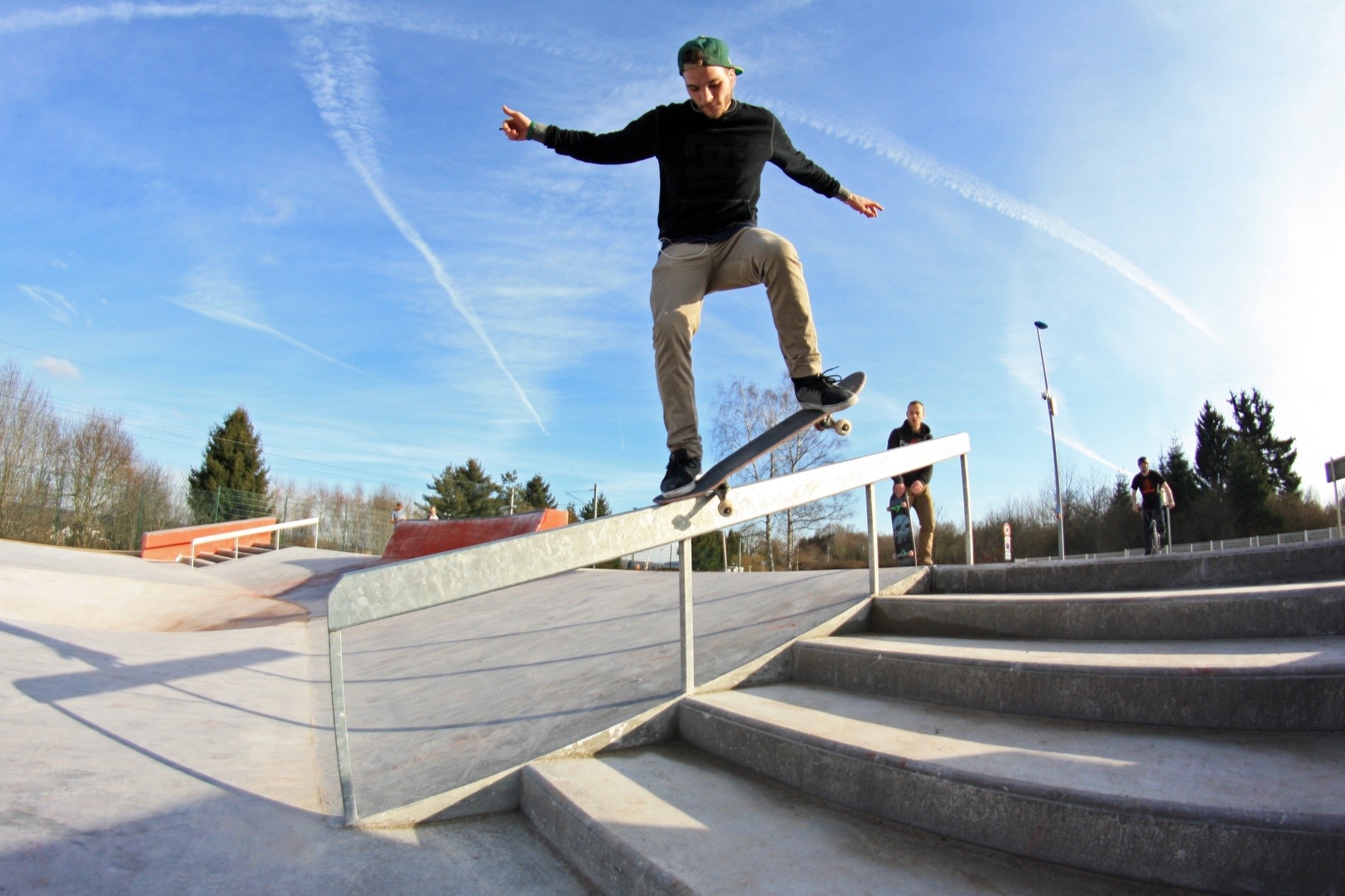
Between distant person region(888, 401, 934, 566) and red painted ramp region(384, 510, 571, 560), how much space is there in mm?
8889

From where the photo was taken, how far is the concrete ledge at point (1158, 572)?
3.15 meters

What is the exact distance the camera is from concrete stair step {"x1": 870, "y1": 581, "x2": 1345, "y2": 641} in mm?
2475

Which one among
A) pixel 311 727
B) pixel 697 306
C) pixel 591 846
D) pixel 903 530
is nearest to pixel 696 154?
pixel 697 306

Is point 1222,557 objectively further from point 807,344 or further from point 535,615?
point 535,615

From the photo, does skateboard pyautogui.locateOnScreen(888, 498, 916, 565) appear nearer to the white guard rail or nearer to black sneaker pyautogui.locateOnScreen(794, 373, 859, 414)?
the white guard rail

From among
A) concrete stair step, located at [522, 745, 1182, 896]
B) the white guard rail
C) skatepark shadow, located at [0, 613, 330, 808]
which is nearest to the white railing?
skatepark shadow, located at [0, 613, 330, 808]

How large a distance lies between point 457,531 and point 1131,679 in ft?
50.7

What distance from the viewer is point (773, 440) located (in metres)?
3.01

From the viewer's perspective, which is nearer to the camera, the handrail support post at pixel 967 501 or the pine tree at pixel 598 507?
the handrail support post at pixel 967 501

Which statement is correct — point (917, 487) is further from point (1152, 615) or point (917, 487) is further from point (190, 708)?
point (190, 708)

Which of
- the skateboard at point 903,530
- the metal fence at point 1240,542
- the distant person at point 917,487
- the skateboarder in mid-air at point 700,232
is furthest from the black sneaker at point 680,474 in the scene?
the metal fence at point 1240,542

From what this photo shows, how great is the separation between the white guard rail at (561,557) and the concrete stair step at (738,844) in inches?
25.4

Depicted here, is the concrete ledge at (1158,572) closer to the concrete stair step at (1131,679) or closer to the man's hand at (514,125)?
the concrete stair step at (1131,679)

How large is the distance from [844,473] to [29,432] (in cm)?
3225
